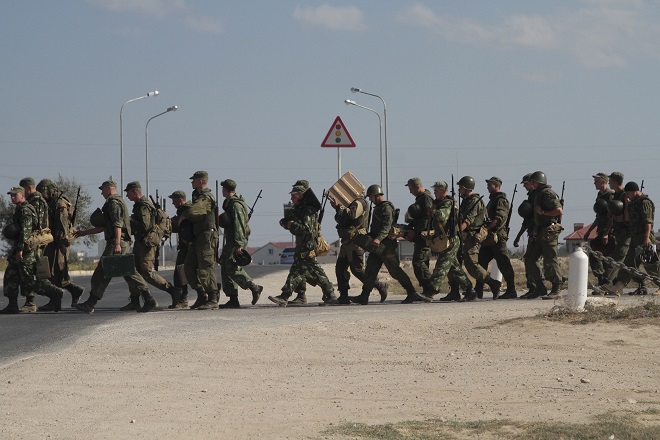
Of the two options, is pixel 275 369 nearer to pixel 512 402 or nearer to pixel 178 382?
pixel 178 382

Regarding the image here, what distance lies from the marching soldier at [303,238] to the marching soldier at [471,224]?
223cm

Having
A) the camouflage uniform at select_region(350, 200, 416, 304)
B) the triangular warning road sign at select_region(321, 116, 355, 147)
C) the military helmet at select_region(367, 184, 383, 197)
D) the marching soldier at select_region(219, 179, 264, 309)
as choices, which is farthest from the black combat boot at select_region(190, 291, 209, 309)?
the triangular warning road sign at select_region(321, 116, 355, 147)

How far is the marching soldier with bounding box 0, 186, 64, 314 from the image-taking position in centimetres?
1708

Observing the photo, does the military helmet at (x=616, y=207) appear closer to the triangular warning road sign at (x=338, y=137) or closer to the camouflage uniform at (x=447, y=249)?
the camouflage uniform at (x=447, y=249)

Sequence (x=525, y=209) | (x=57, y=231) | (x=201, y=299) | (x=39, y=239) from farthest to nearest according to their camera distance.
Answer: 1. (x=525, y=209)
2. (x=201, y=299)
3. (x=57, y=231)
4. (x=39, y=239)

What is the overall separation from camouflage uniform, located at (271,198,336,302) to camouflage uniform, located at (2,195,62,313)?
3387 millimetres

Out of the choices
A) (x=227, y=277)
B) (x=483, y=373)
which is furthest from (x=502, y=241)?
(x=483, y=373)

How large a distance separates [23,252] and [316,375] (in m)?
7.75

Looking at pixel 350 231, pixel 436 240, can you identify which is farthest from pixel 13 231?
pixel 436 240

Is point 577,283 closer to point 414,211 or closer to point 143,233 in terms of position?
point 414,211

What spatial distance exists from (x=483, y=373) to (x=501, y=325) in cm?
309

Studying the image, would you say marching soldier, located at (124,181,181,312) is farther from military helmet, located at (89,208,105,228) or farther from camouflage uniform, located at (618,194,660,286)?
camouflage uniform, located at (618,194,660,286)

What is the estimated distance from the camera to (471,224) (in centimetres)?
1841

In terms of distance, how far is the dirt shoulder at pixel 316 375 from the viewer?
874 centimetres
